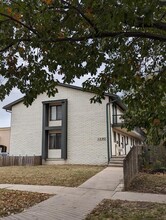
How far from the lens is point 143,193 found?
31.7 feet

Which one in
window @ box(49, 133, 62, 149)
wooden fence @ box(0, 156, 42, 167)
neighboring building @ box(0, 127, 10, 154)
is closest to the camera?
wooden fence @ box(0, 156, 42, 167)

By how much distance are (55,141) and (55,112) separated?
9.01ft

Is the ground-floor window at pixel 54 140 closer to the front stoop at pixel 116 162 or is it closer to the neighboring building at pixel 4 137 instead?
the front stoop at pixel 116 162

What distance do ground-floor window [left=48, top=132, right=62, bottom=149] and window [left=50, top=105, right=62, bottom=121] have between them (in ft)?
4.91

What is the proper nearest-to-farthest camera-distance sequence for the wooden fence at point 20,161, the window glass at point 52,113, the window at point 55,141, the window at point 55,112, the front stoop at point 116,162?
the front stoop at point 116,162, the wooden fence at point 20,161, the window at point 55,141, the window at point 55,112, the window glass at point 52,113

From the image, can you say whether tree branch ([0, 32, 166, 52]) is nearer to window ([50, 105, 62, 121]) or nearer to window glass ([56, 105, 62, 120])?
window glass ([56, 105, 62, 120])

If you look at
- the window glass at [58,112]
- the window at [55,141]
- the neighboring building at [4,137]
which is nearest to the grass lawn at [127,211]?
the window at [55,141]

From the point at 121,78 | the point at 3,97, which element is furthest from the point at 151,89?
the point at 3,97

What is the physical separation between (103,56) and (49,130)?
18.6m

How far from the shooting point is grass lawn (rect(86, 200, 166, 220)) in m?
6.40

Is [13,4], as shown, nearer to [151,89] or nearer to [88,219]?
[151,89]

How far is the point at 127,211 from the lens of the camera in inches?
275

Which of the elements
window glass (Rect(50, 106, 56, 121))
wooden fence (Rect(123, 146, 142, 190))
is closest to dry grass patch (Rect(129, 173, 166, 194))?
wooden fence (Rect(123, 146, 142, 190))

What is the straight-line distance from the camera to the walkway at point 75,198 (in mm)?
6586
